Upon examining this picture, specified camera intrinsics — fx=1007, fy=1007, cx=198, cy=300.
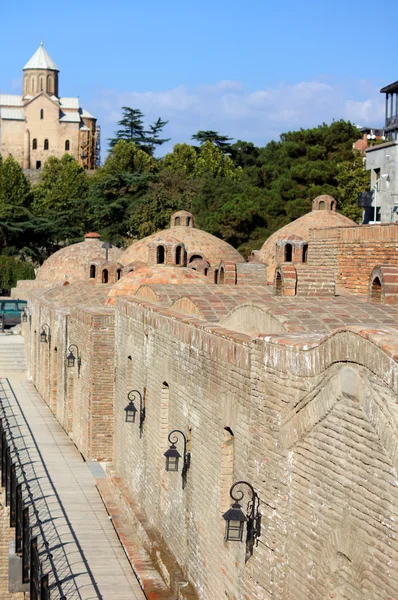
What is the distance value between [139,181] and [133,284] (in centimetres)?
3649

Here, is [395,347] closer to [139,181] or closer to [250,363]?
[250,363]

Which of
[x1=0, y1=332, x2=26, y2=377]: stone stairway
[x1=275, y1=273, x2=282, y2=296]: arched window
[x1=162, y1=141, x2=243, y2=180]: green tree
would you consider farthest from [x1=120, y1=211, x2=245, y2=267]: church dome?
[x1=162, y1=141, x2=243, y2=180]: green tree

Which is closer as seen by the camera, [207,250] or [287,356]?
[287,356]

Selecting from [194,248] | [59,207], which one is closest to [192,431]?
[194,248]

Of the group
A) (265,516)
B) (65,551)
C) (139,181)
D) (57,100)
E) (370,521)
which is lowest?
(65,551)

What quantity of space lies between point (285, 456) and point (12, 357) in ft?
88.5

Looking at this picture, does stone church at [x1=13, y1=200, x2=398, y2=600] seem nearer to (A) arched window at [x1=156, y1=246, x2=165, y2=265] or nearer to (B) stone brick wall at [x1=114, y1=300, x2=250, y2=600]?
(B) stone brick wall at [x1=114, y1=300, x2=250, y2=600]

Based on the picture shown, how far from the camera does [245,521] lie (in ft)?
25.4

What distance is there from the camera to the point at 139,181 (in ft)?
186

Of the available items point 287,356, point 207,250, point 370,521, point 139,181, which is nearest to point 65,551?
point 287,356

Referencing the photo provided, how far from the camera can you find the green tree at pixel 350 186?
4338cm

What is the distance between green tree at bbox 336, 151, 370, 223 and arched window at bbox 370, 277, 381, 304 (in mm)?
30534

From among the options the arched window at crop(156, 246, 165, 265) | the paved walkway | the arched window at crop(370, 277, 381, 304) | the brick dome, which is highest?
the brick dome

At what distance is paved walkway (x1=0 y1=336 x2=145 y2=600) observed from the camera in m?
10.8
